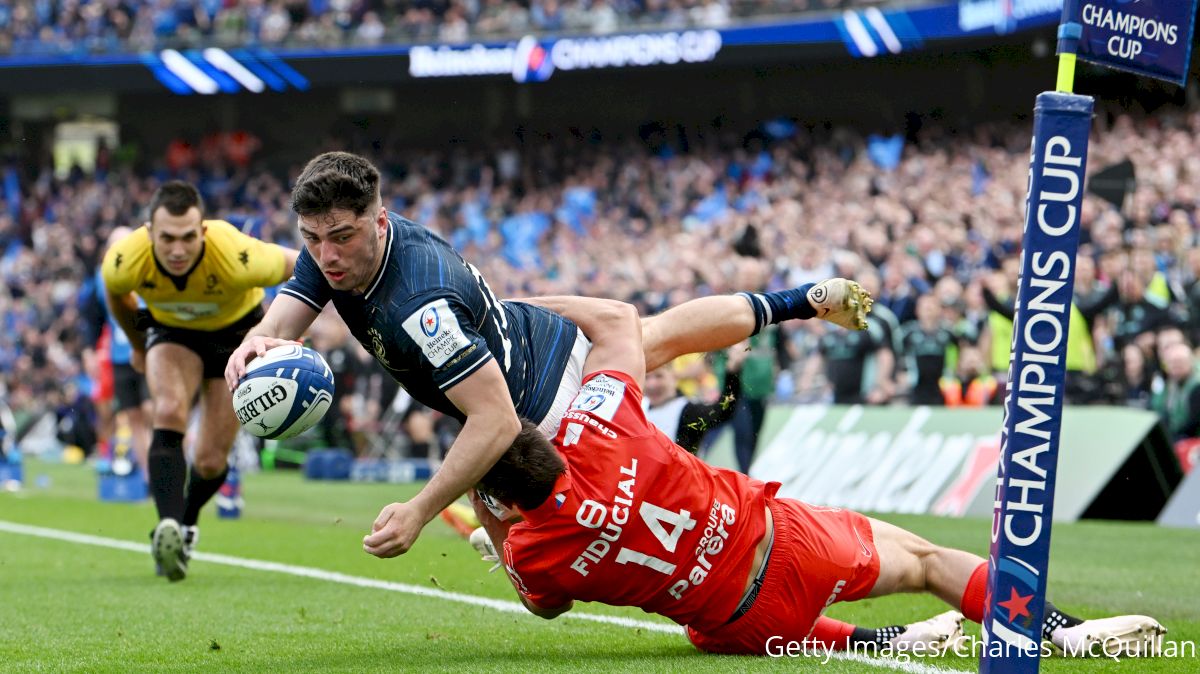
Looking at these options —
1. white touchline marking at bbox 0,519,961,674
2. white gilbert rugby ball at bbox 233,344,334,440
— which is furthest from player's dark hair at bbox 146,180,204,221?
white gilbert rugby ball at bbox 233,344,334,440

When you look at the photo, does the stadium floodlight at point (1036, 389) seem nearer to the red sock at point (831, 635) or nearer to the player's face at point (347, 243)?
the red sock at point (831, 635)

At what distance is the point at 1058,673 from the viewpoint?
5.20 meters

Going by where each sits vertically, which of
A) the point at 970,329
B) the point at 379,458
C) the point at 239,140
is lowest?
the point at 379,458

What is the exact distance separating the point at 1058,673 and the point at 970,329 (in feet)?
38.7

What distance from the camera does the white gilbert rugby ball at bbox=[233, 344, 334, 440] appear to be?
546 cm

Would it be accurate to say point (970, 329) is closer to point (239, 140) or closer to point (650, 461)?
point (650, 461)

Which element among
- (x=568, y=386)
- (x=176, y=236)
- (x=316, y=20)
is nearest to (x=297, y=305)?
(x=568, y=386)

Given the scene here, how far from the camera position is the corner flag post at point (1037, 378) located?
4.31 meters

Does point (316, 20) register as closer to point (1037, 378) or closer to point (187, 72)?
point (187, 72)

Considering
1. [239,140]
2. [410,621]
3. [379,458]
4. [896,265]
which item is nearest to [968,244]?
[896,265]

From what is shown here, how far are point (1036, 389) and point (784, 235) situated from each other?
2009 cm

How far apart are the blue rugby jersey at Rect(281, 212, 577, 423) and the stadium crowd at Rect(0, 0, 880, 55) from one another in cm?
2350

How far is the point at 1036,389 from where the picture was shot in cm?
431
